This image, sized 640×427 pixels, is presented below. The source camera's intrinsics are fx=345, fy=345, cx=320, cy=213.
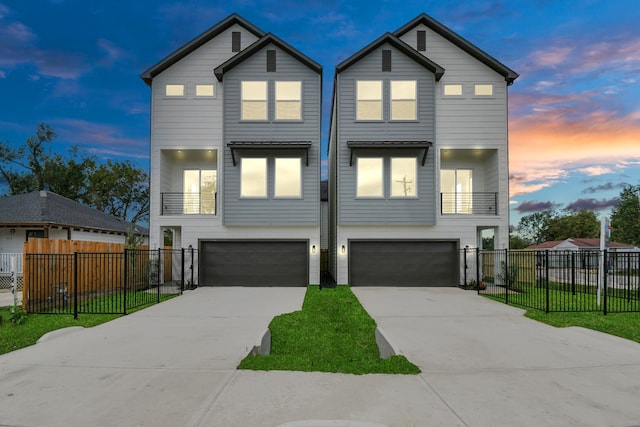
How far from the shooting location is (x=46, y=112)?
3659 cm

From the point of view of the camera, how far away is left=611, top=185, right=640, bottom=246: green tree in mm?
31125

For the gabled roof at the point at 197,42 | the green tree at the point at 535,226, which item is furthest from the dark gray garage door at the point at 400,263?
the green tree at the point at 535,226

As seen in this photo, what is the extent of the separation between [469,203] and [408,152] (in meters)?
4.26

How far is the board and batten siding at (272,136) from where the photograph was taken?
1503cm

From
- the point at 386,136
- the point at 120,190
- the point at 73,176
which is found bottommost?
the point at 120,190

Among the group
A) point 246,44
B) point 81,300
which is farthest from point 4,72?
point 81,300

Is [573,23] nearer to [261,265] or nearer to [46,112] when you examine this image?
[261,265]

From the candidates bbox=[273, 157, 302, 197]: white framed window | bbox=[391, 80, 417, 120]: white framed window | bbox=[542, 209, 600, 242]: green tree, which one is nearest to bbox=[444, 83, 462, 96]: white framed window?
bbox=[391, 80, 417, 120]: white framed window

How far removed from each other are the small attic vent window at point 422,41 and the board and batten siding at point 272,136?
16.5 ft

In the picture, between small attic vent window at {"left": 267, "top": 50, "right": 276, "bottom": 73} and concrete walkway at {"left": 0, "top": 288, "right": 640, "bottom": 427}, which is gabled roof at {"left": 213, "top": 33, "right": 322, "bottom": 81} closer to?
small attic vent window at {"left": 267, "top": 50, "right": 276, "bottom": 73}

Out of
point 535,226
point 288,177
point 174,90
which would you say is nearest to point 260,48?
point 174,90

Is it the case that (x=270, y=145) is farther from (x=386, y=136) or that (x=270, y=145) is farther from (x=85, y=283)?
(x=85, y=283)

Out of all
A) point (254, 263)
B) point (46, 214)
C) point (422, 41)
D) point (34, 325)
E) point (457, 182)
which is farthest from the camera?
point (46, 214)

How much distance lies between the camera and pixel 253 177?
49.9 feet
